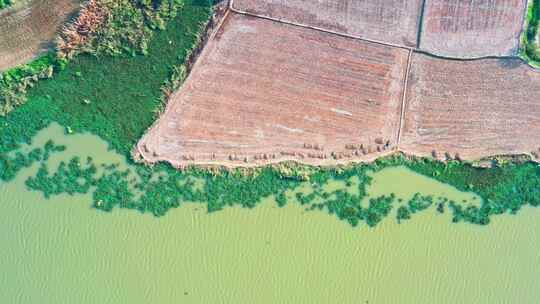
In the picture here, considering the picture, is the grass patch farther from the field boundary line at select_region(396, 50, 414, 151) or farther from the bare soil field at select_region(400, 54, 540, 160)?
the bare soil field at select_region(400, 54, 540, 160)

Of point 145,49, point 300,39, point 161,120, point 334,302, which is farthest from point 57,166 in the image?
point 334,302

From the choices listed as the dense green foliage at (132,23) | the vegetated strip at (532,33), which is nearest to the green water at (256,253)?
the dense green foliage at (132,23)

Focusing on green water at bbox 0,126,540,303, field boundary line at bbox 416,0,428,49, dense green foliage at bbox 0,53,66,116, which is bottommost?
green water at bbox 0,126,540,303

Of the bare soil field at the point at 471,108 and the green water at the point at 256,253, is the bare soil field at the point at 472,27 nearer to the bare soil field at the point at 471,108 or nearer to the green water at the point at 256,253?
the bare soil field at the point at 471,108

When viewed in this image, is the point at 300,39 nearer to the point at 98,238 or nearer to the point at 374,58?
the point at 374,58

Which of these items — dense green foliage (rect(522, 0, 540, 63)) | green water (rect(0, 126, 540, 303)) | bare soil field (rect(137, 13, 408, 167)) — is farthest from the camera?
green water (rect(0, 126, 540, 303))

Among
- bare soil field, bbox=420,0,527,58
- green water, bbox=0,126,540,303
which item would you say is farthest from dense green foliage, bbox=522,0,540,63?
green water, bbox=0,126,540,303

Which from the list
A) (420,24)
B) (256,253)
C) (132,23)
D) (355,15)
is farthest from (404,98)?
(132,23)

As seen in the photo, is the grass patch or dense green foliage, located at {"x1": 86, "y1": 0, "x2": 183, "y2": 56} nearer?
dense green foliage, located at {"x1": 86, "y1": 0, "x2": 183, "y2": 56}
